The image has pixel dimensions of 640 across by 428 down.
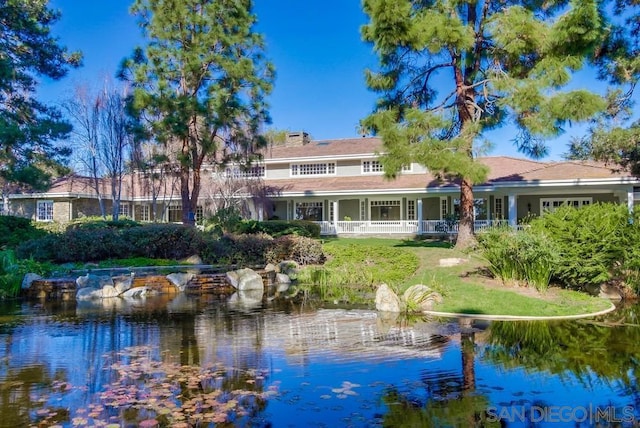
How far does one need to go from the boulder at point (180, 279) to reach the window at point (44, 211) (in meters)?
21.5

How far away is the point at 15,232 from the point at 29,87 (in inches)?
255

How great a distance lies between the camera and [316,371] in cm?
640

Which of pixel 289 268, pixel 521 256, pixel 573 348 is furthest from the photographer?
pixel 289 268

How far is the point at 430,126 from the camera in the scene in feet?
50.4

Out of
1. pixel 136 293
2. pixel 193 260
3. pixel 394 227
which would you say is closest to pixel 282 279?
pixel 193 260

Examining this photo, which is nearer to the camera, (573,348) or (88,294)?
(573,348)

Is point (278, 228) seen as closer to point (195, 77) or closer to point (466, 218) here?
point (195, 77)

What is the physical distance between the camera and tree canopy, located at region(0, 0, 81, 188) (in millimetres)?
19359

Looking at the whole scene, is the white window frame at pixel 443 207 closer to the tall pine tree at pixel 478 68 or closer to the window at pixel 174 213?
the tall pine tree at pixel 478 68

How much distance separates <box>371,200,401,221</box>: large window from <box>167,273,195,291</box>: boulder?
17088mm

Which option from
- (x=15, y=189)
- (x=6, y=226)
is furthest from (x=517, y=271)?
(x=15, y=189)

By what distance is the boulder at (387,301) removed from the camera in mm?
10914

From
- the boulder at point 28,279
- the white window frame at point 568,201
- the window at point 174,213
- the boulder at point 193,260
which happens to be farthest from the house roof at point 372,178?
the boulder at point 28,279

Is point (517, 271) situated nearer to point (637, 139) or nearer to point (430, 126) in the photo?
point (430, 126)
